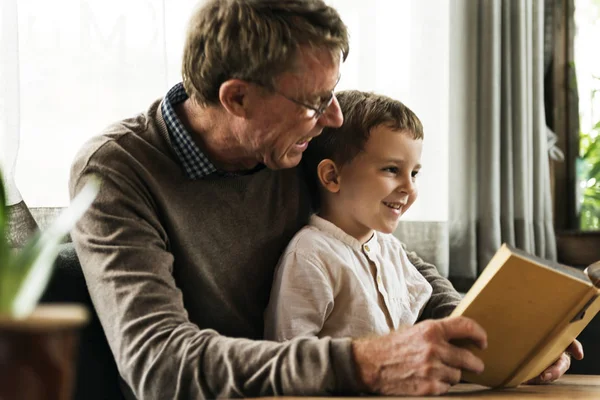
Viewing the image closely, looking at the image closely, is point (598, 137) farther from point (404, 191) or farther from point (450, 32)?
point (404, 191)

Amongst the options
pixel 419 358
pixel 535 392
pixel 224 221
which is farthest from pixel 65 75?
pixel 535 392

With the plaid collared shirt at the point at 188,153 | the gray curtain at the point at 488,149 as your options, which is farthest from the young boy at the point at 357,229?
the gray curtain at the point at 488,149

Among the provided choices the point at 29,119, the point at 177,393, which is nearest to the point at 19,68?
the point at 29,119

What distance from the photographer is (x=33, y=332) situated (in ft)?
1.97

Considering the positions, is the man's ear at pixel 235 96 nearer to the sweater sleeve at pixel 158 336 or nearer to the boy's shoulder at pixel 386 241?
the sweater sleeve at pixel 158 336

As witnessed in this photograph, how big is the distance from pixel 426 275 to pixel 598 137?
5.00 ft

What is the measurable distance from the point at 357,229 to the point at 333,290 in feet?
0.61

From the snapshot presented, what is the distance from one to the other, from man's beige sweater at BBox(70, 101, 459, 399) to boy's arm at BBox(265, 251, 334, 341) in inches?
3.4

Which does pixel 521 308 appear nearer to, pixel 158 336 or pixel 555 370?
pixel 555 370

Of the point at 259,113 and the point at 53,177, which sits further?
the point at 53,177

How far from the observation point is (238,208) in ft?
5.61

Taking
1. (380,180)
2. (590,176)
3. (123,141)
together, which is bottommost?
(590,176)

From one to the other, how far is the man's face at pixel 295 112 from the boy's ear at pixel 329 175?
0.33 ft

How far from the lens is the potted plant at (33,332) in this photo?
60 cm
